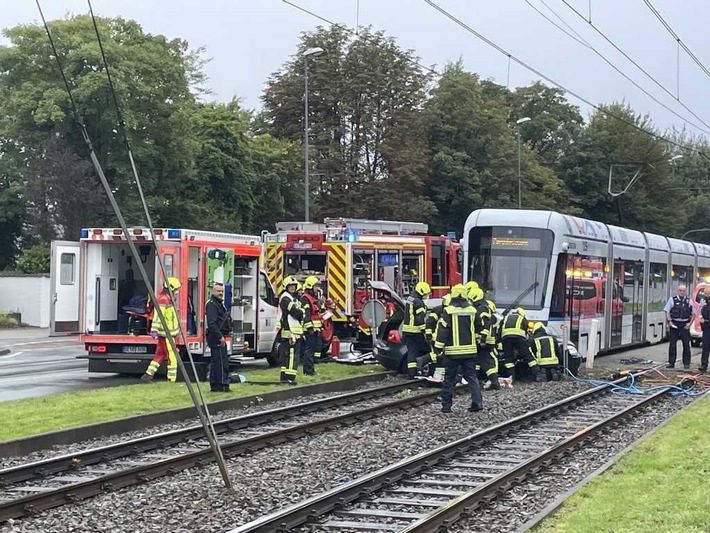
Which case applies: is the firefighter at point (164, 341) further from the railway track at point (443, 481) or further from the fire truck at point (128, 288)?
the railway track at point (443, 481)

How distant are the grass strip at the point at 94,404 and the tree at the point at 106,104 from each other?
90.7 feet

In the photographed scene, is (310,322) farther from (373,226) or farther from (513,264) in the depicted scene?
(373,226)

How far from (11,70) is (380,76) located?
17052 mm

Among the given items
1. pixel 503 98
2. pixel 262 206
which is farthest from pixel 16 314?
pixel 503 98

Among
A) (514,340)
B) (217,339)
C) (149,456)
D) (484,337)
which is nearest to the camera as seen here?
(149,456)

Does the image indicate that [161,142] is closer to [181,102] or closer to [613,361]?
[181,102]

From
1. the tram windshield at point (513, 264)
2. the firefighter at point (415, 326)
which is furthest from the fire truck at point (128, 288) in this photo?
the tram windshield at point (513, 264)

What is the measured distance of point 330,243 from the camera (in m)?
26.3

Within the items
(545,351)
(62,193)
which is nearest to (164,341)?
(545,351)

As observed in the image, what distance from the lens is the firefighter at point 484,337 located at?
15.9m

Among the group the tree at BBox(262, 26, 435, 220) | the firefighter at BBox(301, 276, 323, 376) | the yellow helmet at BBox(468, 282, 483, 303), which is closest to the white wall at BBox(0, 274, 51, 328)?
the tree at BBox(262, 26, 435, 220)

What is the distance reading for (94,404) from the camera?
49.1 ft

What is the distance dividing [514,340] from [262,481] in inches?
382

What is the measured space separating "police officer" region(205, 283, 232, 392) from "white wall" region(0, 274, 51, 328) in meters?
27.5
